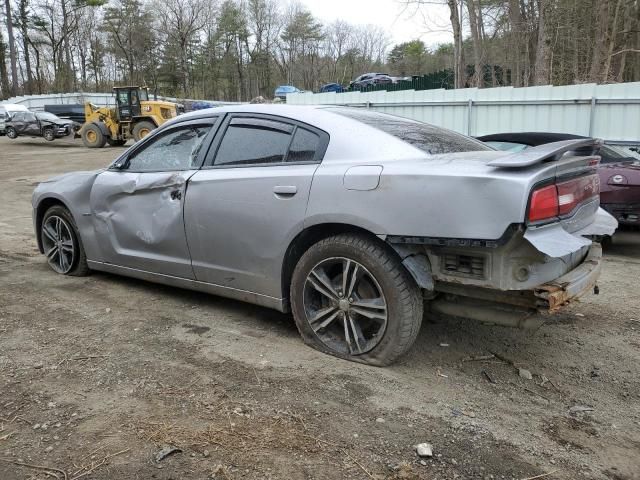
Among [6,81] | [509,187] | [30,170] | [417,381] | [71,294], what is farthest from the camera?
[6,81]

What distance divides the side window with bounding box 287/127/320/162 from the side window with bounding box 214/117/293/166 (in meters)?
0.06

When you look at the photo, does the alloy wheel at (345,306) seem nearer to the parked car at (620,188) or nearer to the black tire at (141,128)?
the parked car at (620,188)

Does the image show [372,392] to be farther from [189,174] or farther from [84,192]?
[84,192]

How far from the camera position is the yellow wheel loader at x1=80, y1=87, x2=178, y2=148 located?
83.4 feet

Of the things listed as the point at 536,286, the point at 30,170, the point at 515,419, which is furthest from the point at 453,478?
the point at 30,170

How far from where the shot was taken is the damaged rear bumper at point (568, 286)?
3025mm

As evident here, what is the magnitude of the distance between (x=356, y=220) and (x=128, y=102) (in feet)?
80.6

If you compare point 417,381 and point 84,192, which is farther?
point 84,192

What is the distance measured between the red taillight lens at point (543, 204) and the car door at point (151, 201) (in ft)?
7.82

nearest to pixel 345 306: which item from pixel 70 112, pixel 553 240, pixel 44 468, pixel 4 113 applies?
pixel 553 240

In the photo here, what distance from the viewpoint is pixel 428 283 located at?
317 cm

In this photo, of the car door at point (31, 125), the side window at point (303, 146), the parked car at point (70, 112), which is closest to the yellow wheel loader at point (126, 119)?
the car door at point (31, 125)

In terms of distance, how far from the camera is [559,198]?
120 inches

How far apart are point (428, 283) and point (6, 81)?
62.0 m
